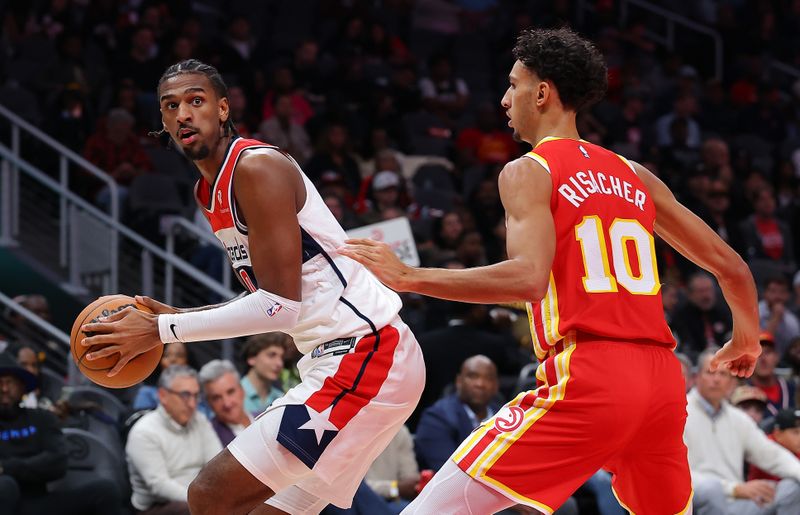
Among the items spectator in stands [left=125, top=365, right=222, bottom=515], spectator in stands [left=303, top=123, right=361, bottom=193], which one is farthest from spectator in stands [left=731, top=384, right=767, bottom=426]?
spectator in stands [left=303, top=123, right=361, bottom=193]

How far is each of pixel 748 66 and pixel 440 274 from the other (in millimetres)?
15112

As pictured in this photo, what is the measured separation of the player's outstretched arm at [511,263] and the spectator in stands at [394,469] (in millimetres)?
4599

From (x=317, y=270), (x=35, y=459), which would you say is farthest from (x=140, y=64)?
(x=317, y=270)

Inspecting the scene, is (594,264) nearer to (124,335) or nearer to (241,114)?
(124,335)

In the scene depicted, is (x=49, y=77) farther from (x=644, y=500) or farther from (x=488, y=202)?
(x=644, y=500)

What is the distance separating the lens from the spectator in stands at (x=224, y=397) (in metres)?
8.20

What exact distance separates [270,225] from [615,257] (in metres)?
1.15

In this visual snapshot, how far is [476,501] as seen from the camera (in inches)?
152

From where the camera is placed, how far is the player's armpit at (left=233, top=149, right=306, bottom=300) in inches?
166

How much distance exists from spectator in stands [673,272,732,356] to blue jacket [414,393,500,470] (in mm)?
3439

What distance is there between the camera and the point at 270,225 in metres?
4.21

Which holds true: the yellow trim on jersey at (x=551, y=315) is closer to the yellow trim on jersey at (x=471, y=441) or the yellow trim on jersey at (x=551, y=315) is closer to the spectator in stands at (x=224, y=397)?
the yellow trim on jersey at (x=471, y=441)

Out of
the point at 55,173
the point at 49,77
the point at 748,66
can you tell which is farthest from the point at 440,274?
the point at 748,66

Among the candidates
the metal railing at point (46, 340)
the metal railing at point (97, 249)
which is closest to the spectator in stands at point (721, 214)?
the metal railing at point (97, 249)
